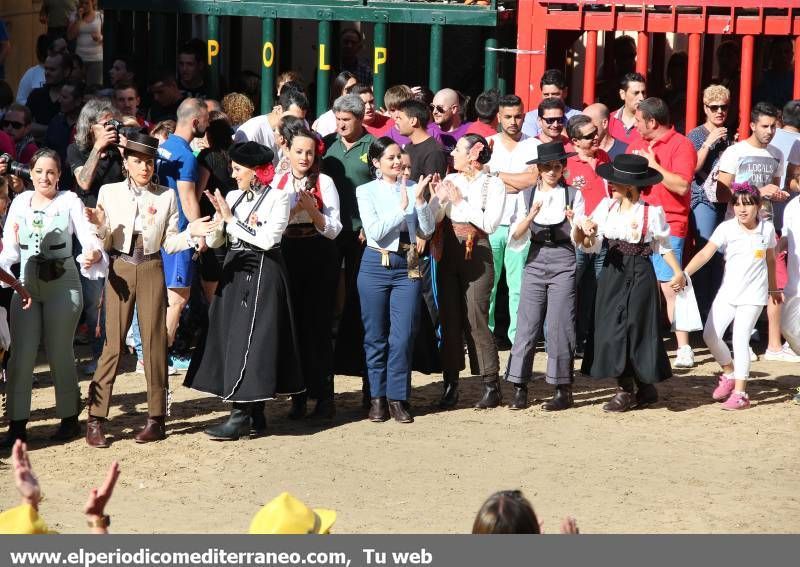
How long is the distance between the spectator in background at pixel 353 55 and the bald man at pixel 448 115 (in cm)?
163

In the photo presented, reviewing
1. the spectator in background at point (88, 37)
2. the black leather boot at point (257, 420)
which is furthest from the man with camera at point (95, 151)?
the spectator in background at point (88, 37)

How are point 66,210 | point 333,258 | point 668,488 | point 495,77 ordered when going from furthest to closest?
1. point 495,77
2. point 333,258
3. point 66,210
4. point 668,488

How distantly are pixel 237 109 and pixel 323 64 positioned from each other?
1.18 metres

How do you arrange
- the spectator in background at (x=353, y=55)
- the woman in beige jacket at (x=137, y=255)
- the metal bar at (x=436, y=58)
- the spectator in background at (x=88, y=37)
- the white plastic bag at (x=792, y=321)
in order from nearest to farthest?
the woman in beige jacket at (x=137, y=255) → the white plastic bag at (x=792, y=321) → the metal bar at (x=436, y=58) → the spectator in background at (x=353, y=55) → the spectator in background at (x=88, y=37)

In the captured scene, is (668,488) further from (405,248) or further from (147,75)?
(147,75)

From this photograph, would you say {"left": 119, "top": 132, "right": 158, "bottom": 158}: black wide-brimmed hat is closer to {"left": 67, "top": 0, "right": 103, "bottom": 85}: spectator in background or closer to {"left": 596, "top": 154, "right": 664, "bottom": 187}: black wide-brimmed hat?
{"left": 596, "top": 154, "right": 664, "bottom": 187}: black wide-brimmed hat

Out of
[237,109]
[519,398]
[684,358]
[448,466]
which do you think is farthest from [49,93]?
[448,466]

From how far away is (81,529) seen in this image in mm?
6660

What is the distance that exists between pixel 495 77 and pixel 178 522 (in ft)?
Result: 17.6

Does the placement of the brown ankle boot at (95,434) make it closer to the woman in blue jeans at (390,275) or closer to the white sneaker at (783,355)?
the woman in blue jeans at (390,275)

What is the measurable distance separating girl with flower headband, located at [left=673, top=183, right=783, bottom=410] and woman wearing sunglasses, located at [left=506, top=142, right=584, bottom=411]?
793mm

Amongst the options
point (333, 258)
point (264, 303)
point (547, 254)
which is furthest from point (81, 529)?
point (547, 254)

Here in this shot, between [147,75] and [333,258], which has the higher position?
[147,75]

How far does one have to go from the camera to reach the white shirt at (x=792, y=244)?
9359 mm
